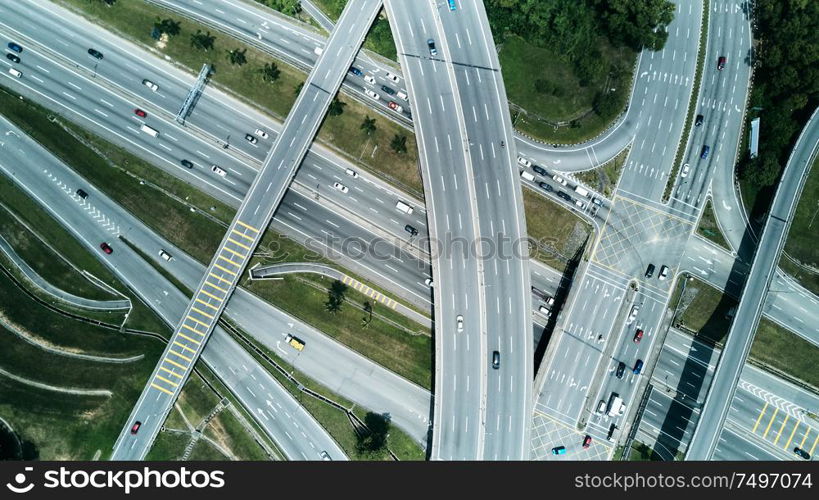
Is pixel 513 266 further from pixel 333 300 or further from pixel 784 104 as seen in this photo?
pixel 784 104

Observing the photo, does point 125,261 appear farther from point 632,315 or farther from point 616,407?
point 632,315

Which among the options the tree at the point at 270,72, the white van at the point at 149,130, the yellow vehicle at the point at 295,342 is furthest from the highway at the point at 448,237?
the white van at the point at 149,130

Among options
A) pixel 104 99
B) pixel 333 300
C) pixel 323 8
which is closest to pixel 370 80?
pixel 323 8

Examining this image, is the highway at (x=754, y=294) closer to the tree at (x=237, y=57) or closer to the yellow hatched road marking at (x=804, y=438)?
the yellow hatched road marking at (x=804, y=438)

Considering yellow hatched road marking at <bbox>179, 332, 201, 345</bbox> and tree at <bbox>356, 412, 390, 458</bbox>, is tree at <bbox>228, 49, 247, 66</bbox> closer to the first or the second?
yellow hatched road marking at <bbox>179, 332, 201, 345</bbox>

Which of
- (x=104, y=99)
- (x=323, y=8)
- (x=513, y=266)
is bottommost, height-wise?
(x=104, y=99)
